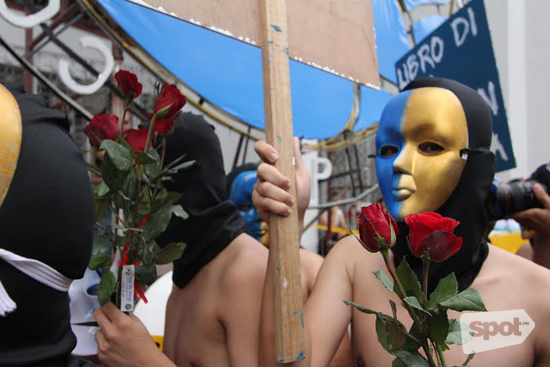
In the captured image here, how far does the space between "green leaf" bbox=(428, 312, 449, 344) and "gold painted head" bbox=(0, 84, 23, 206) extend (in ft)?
2.34

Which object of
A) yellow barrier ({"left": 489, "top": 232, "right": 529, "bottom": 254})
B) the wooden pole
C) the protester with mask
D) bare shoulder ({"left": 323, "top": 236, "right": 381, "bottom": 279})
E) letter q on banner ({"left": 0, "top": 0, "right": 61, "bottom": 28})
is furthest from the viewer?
yellow barrier ({"left": 489, "top": 232, "right": 529, "bottom": 254})

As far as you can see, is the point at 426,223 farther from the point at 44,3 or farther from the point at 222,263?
the point at 44,3

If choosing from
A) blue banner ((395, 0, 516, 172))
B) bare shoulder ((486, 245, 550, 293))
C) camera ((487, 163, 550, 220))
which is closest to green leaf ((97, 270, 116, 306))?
bare shoulder ((486, 245, 550, 293))

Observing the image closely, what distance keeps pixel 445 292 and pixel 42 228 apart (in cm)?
67

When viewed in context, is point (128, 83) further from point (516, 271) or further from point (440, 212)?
point (516, 271)

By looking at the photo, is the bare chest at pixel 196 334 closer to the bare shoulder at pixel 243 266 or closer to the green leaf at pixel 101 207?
the bare shoulder at pixel 243 266

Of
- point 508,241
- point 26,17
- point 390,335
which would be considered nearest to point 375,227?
point 390,335

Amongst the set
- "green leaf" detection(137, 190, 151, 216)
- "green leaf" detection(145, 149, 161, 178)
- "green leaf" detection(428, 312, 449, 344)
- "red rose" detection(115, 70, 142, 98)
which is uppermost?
"red rose" detection(115, 70, 142, 98)

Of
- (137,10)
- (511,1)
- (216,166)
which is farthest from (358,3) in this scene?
(511,1)

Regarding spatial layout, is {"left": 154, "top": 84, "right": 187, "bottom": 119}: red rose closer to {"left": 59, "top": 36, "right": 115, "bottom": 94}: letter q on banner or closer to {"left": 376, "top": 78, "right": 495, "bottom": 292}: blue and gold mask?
{"left": 376, "top": 78, "right": 495, "bottom": 292}: blue and gold mask

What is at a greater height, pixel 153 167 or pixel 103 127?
pixel 103 127

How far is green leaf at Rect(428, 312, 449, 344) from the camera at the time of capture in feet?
2.28

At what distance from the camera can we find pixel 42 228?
80 centimetres

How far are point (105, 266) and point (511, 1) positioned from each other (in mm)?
7730
